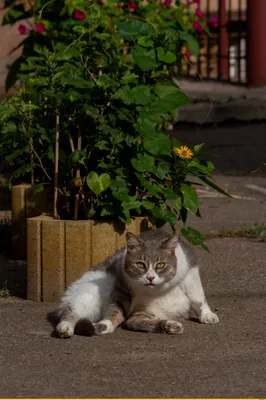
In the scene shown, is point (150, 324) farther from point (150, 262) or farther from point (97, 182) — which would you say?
point (97, 182)

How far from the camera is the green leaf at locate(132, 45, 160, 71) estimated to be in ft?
19.7

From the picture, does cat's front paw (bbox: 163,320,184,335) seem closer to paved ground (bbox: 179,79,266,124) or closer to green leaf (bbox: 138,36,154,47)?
green leaf (bbox: 138,36,154,47)

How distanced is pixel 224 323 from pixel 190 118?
7.11 meters

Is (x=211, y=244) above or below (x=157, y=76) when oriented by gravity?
below

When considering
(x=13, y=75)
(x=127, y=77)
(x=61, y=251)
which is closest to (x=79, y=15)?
(x=13, y=75)

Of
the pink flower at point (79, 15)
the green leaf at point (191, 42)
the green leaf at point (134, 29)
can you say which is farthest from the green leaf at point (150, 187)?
the pink flower at point (79, 15)

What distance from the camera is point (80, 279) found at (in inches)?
227

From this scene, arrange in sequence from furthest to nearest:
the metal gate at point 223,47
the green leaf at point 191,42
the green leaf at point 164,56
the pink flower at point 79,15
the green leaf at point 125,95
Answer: the metal gate at point 223,47 → the pink flower at point 79,15 → the green leaf at point 191,42 → the green leaf at point 164,56 → the green leaf at point 125,95

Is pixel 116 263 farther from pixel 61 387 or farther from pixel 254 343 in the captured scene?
pixel 61 387

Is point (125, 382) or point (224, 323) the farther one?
point (224, 323)

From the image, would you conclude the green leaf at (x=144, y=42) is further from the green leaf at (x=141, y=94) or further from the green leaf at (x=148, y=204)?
the green leaf at (x=148, y=204)

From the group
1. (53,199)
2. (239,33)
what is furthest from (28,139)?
(239,33)

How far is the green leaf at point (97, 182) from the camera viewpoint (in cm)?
588

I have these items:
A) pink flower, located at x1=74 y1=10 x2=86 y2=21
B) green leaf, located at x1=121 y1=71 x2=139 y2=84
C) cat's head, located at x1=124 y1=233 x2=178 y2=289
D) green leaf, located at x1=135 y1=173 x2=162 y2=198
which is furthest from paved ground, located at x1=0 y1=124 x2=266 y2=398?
pink flower, located at x1=74 y1=10 x2=86 y2=21
